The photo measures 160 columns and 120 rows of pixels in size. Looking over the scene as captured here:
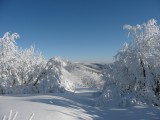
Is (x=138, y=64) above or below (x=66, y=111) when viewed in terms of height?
above

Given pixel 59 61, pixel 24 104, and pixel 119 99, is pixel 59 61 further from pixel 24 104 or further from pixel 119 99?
pixel 24 104

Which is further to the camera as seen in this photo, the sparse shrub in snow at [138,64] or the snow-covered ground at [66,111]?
the sparse shrub in snow at [138,64]

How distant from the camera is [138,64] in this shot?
19.0 metres

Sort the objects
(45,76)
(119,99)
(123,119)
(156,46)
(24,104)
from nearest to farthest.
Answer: (24,104)
(123,119)
(119,99)
(156,46)
(45,76)

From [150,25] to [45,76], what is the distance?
491 inches

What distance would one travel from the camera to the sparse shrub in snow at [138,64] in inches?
720

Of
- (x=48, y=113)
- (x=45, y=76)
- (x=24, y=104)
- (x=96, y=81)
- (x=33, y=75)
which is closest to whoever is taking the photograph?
(x=48, y=113)

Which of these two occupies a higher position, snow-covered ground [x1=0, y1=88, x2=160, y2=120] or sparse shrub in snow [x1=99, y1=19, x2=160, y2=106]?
sparse shrub in snow [x1=99, y1=19, x2=160, y2=106]

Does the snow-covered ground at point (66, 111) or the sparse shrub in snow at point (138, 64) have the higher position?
the sparse shrub in snow at point (138, 64)

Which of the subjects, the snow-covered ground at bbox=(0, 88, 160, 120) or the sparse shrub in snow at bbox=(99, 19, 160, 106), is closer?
the snow-covered ground at bbox=(0, 88, 160, 120)

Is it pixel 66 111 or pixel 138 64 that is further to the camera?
pixel 138 64

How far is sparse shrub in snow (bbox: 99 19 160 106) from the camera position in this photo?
18.3 meters

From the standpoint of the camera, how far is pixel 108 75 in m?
19.5

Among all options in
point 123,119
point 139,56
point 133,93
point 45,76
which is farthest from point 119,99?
point 45,76
